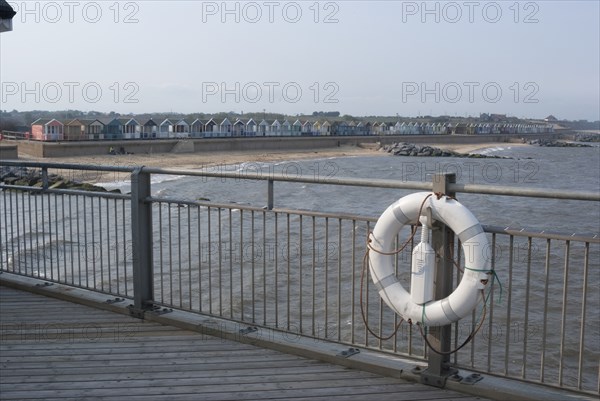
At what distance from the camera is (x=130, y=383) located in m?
4.11

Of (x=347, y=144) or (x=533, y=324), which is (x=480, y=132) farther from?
(x=533, y=324)

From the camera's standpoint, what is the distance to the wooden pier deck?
395cm

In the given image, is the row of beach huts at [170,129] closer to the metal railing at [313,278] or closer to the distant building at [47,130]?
the distant building at [47,130]

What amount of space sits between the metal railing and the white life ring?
139 millimetres

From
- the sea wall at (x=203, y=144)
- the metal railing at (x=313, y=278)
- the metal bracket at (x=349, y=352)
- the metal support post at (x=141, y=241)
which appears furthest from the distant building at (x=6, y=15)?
the sea wall at (x=203, y=144)

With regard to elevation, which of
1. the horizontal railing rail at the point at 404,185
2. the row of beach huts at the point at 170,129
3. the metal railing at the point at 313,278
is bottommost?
the metal railing at the point at 313,278

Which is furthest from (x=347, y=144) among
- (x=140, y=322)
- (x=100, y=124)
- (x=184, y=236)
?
(x=140, y=322)

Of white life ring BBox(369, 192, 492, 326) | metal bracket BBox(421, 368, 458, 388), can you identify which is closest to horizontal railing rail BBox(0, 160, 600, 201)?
white life ring BBox(369, 192, 492, 326)

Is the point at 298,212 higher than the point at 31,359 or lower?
higher

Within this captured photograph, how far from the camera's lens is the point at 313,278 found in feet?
15.0

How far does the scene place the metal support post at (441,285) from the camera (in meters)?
3.96

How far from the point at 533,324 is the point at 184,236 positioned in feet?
28.6

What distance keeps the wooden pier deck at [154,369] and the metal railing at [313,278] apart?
269mm

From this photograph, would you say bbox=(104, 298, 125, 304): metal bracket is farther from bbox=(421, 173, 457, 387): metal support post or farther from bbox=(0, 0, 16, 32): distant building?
bbox=(421, 173, 457, 387): metal support post
